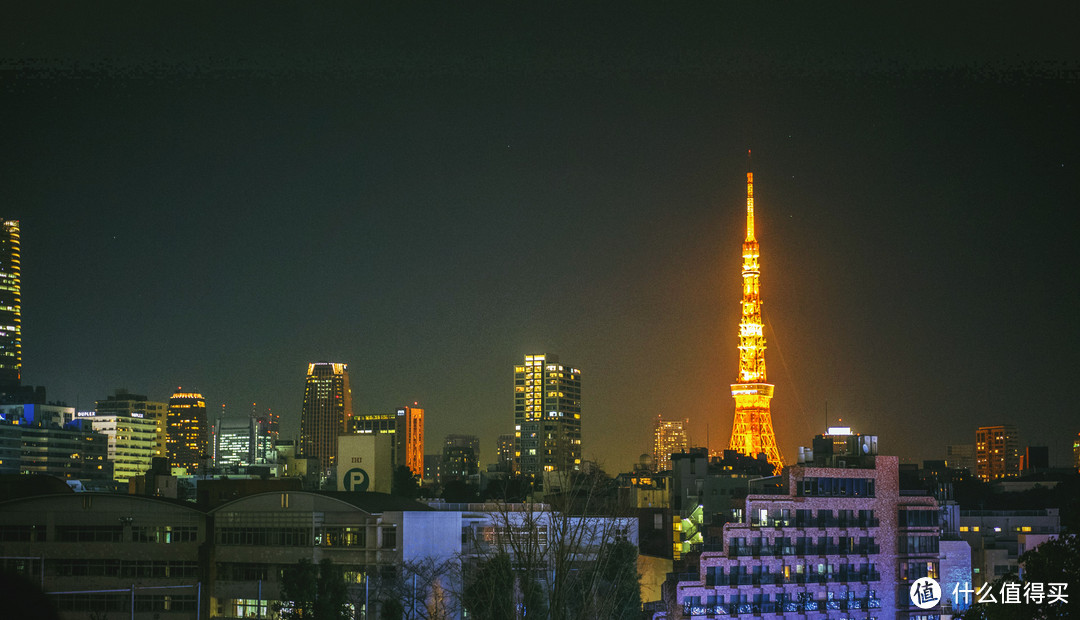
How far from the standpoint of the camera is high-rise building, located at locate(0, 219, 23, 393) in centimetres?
19350

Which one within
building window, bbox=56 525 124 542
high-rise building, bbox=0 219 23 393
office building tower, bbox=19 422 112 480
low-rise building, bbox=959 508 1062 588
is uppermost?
high-rise building, bbox=0 219 23 393

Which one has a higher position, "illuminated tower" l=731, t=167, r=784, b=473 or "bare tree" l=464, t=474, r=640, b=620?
"illuminated tower" l=731, t=167, r=784, b=473

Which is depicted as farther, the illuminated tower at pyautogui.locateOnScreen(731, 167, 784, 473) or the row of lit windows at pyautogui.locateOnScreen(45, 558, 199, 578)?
the illuminated tower at pyautogui.locateOnScreen(731, 167, 784, 473)

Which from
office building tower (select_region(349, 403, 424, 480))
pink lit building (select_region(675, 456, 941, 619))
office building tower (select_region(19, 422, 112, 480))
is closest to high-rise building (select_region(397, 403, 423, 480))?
office building tower (select_region(349, 403, 424, 480))

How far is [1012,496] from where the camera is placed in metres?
82.2

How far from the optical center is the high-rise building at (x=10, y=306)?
194 m

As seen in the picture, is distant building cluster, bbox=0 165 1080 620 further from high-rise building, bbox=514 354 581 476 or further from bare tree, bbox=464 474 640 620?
high-rise building, bbox=514 354 581 476

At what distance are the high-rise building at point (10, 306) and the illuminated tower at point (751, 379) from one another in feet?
454

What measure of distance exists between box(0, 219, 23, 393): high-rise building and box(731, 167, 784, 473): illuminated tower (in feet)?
454

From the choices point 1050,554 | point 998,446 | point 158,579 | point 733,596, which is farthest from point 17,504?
point 998,446

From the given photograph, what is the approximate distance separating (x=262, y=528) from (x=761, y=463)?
5044 centimetres

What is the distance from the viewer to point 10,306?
198 meters

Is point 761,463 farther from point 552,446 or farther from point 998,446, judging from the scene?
point 998,446

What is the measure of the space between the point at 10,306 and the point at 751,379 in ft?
483
